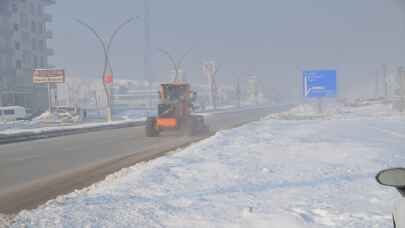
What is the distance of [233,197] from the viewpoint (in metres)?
8.02

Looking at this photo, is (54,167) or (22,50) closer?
(54,167)

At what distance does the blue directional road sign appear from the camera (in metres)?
41.9

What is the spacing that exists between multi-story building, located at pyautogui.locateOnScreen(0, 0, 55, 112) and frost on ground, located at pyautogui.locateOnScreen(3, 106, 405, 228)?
181 ft

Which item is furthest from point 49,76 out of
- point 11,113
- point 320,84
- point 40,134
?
point 40,134

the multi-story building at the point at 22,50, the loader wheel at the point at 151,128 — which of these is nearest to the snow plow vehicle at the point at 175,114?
the loader wheel at the point at 151,128

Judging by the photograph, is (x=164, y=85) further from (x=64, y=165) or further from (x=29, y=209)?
(x=29, y=209)

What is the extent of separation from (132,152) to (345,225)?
38.0ft

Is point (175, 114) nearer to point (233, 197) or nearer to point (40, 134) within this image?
point (40, 134)

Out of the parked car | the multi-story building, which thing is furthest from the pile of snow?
the parked car

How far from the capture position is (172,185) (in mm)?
9250

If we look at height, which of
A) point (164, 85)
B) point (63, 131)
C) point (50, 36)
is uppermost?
point (50, 36)

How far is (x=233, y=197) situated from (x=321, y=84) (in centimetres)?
3548

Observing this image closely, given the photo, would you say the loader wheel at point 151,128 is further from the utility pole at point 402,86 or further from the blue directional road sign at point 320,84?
the utility pole at point 402,86

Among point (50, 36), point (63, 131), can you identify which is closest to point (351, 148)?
point (63, 131)
